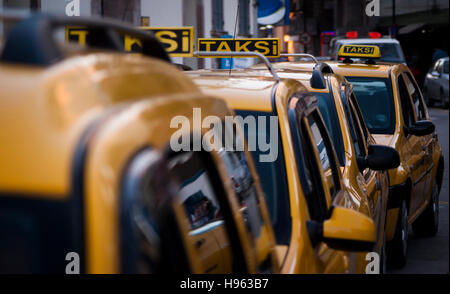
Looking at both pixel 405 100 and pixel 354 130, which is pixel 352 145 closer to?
pixel 354 130

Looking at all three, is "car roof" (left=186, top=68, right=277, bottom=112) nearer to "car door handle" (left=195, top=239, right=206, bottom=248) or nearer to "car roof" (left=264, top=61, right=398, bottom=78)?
"car door handle" (left=195, top=239, right=206, bottom=248)

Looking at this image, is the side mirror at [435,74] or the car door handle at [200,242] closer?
the car door handle at [200,242]

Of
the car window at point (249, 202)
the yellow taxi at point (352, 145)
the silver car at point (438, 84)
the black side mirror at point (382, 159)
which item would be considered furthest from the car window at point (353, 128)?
the silver car at point (438, 84)

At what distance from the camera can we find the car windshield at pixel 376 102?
310 inches

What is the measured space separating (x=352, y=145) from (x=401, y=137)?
2313mm

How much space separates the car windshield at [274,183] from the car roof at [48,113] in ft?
5.68

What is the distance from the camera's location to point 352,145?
212 inches

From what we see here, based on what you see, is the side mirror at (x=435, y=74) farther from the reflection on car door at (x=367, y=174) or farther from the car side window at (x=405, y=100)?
the reflection on car door at (x=367, y=174)

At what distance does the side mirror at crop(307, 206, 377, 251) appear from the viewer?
9.76 feet

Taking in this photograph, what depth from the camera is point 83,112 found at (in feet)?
4.58

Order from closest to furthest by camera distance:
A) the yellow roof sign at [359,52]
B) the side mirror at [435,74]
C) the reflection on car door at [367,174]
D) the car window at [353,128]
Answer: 1. the reflection on car door at [367,174]
2. the car window at [353,128]
3. the yellow roof sign at [359,52]
4. the side mirror at [435,74]
